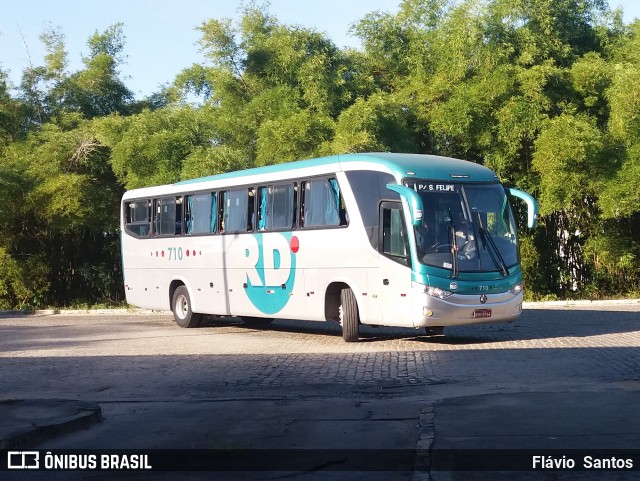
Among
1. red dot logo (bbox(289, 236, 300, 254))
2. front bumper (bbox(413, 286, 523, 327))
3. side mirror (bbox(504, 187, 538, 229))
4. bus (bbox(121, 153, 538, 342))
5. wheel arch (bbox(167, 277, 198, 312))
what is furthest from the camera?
wheel arch (bbox(167, 277, 198, 312))

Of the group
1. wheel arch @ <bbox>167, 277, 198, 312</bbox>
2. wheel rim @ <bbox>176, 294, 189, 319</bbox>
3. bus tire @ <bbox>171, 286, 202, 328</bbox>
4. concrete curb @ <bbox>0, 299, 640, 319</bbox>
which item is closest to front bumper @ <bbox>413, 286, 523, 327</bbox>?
wheel arch @ <bbox>167, 277, 198, 312</bbox>

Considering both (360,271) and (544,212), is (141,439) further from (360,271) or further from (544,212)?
(544,212)

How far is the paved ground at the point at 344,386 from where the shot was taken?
29.8 feet

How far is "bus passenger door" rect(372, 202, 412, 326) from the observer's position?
16.9 metres

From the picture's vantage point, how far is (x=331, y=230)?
18625mm

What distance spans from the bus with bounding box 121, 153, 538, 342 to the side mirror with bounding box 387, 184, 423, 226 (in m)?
0.02

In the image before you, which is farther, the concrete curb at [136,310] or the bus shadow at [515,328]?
the concrete curb at [136,310]

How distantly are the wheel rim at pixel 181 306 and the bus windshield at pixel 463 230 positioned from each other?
8473 mm

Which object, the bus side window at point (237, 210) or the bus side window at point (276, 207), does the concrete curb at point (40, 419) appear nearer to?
the bus side window at point (276, 207)

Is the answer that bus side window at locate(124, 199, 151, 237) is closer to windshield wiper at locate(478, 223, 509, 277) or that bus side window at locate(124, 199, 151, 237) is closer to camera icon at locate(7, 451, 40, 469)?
windshield wiper at locate(478, 223, 509, 277)

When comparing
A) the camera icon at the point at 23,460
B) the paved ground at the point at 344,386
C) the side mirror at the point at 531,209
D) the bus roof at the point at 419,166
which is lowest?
the paved ground at the point at 344,386

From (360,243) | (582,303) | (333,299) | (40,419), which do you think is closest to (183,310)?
(333,299)

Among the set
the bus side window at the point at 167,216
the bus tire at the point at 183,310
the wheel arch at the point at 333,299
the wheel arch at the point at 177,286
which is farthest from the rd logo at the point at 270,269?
the bus side window at the point at 167,216

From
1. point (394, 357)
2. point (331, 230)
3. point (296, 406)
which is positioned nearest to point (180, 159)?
point (331, 230)
